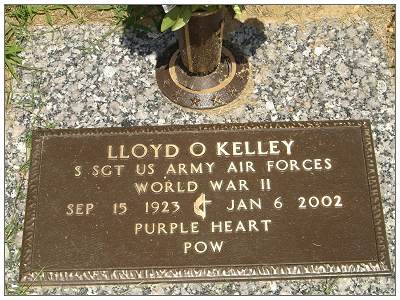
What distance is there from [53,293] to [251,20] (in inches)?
79.6

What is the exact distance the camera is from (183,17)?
269 centimetres

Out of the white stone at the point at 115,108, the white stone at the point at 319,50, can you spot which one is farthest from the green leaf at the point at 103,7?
the white stone at the point at 319,50

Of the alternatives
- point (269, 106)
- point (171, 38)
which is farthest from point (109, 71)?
point (269, 106)

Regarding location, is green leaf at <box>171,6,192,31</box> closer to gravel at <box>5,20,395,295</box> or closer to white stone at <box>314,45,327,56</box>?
gravel at <box>5,20,395,295</box>

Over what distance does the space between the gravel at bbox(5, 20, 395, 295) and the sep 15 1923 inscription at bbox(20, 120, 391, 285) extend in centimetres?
10

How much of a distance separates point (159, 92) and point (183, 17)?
0.64 metres

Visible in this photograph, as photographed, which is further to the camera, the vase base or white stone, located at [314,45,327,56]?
white stone, located at [314,45,327,56]

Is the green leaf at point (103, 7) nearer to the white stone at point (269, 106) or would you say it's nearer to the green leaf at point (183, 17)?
the green leaf at point (183, 17)

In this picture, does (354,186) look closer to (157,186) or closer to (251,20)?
(157,186)

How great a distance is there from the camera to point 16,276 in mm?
2820

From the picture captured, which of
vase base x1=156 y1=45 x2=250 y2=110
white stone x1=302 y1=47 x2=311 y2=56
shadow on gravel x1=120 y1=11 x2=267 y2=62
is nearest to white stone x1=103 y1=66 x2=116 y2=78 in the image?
shadow on gravel x1=120 y1=11 x2=267 y2=62

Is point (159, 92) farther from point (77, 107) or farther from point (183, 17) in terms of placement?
point (183, 17)

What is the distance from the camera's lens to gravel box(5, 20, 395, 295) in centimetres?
311

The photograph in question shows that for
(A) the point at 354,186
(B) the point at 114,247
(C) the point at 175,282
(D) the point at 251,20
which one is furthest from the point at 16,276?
(D) the point at 251,20
